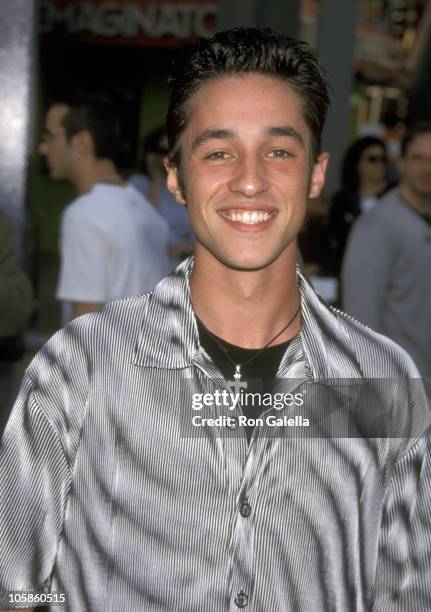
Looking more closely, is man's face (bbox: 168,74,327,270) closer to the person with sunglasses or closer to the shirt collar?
the shirt collar

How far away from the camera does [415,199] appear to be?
578 centimetres

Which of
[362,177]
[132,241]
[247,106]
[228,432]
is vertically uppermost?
[247,106]

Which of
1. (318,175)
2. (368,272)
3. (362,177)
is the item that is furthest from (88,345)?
(362,177)

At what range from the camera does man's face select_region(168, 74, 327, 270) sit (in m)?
2.31

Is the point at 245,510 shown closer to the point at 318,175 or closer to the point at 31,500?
the point at 31,500

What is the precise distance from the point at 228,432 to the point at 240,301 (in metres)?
0.29

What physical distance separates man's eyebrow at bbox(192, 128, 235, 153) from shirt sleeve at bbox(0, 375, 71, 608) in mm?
606

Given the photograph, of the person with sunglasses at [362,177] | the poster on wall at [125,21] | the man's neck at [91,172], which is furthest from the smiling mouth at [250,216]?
the poster on wall at [125,21]

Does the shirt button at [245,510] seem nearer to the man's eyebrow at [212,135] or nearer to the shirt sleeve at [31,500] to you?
the shirt sleeve at [31,500]

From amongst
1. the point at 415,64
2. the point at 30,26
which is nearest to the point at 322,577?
the point at 30,26

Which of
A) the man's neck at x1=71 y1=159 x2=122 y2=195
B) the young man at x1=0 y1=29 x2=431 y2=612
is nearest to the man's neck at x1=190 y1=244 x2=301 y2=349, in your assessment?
the young man at x1=0 y1=29 x2=431 y2=612

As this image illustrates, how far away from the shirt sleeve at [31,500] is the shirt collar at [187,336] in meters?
0.23

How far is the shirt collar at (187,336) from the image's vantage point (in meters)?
2.30

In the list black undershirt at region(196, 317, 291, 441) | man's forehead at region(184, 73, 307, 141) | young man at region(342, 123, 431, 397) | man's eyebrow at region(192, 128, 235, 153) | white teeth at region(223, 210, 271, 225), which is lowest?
young man at region(342, 123, 431, 397)
